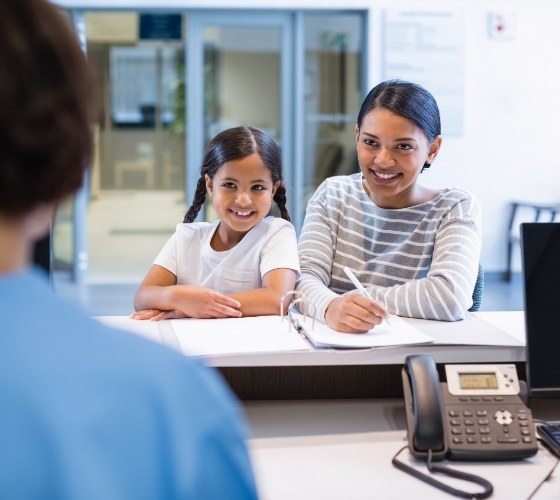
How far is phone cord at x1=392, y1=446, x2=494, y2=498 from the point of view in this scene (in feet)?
3.95

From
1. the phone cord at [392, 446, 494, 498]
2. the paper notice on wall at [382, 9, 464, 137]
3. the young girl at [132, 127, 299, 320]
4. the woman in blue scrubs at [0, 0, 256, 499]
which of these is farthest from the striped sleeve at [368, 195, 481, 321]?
the paper notice on wall at [382, 9, 464, 137]

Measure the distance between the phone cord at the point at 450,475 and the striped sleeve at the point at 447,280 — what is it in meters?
0.47

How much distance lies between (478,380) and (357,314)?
0.83ft

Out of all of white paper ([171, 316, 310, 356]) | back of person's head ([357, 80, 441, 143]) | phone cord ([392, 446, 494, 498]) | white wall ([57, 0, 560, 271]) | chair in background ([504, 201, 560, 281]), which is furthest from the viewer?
chair in background ([504, 201, 560, 281])

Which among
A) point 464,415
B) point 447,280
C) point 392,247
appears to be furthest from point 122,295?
point 464,415

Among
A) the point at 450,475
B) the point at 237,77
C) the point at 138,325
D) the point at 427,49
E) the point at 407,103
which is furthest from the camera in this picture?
the point at 237,77

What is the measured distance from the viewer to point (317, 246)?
2.04 m

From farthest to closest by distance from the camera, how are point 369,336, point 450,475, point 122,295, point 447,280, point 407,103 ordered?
1. point 122,295
2. point 407,103
3. point 447,280
4. point 369,336
5. point 450,475

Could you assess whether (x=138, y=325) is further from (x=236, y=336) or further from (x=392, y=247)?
(x=392, y=247)

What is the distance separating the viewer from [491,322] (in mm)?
1735

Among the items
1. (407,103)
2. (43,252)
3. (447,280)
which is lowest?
(447,280)

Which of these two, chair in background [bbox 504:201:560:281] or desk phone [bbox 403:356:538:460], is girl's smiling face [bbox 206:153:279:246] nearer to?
desk phone [bbox 403:356:538:460]

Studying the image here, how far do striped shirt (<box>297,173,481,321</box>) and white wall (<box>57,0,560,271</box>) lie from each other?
4335 millimetres

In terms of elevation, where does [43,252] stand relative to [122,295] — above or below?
above
